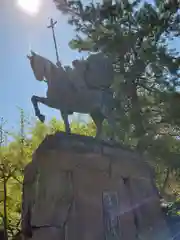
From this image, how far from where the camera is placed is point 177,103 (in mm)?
8680

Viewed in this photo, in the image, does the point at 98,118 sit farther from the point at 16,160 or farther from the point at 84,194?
the point at 16,160

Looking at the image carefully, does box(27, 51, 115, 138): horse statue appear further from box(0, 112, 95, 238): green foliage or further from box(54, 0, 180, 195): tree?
box(0, 112, 95, 238): green foliage

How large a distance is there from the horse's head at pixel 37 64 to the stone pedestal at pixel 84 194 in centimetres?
93

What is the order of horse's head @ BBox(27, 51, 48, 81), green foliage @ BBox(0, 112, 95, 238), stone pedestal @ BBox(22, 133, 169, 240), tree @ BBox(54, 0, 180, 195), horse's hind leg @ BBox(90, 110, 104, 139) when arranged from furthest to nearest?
green foliage @ BBox(0, 112, 95, 238)
tree @ BBox(54, 0, 180, 195)
horse's hind leg @ BBox(90, 110, 104, 139)
horse's head @ BBox(27, 51, 48, 81)
stone pedestal @ BBox(22, 133, 169, 240)

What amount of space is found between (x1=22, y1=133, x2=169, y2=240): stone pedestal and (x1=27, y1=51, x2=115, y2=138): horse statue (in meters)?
0.48

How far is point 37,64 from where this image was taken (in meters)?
5.12

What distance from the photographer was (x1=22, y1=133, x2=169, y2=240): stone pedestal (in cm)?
438

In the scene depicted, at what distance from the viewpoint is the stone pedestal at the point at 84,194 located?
4379 millimetres

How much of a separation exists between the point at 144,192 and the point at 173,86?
4.92 meters

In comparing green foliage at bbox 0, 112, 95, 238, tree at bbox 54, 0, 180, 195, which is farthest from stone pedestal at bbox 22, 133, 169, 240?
green foliage at bbox 0, 112, 95, 238

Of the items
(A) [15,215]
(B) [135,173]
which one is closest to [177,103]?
(B) [135,173]

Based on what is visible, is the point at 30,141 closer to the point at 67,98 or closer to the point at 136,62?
the point at 136,62

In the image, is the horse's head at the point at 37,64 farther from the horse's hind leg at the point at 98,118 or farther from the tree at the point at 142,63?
the tree at the point at 142,63

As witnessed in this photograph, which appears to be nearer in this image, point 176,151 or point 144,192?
point 144,192
